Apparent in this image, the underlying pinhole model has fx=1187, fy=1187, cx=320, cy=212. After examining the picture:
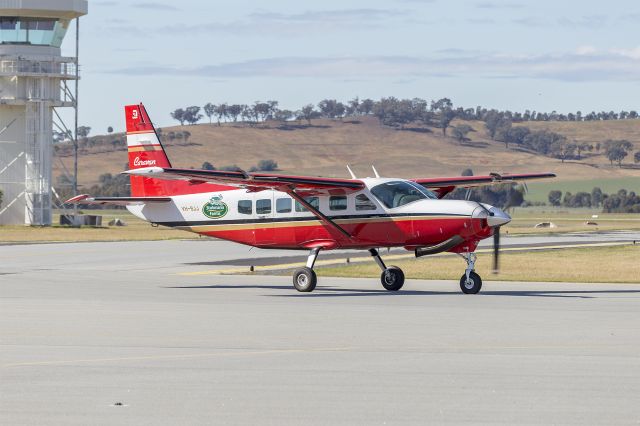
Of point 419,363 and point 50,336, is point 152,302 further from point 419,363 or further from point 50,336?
point 419,363

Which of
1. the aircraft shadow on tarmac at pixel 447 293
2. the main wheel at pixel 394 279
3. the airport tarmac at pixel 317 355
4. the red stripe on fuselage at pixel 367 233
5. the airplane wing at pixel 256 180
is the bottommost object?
the aircraft shadow on tarmac at pixel 447 293

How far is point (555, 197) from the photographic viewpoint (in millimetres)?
165500

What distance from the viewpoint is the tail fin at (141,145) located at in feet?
101

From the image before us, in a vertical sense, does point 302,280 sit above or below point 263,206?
below

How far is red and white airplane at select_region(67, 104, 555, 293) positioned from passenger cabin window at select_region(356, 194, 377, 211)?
0.9 inches

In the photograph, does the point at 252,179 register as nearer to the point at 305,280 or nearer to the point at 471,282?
the point at 305,280

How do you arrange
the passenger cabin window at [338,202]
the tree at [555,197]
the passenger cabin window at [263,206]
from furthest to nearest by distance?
the tree at [555,197], the passenger cabin window at [263,206], the passenger cabin window at [338,202]

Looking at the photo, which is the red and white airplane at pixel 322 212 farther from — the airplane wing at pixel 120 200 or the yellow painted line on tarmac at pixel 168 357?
the yellow painted line on tarmac at pixel 168 357

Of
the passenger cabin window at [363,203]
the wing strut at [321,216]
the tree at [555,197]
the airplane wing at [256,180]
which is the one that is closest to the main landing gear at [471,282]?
the passenger cabin window at [363,203]

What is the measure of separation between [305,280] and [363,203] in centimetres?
217

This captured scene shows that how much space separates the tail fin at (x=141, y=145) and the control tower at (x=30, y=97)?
146 ft

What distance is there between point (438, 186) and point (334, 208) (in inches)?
146

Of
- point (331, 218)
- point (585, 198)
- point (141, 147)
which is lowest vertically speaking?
point (585, 198)

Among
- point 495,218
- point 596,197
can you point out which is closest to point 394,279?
point 495,218
